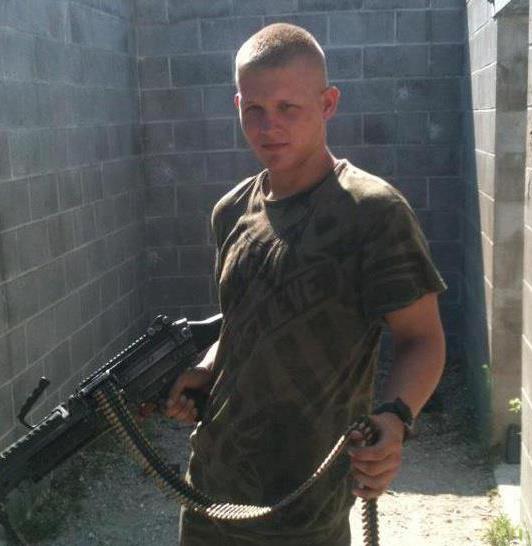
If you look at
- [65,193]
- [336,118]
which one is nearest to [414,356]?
[65,193]

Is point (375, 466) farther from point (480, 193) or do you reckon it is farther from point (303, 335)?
point (480, 193)

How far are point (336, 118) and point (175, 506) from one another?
3.13 metres

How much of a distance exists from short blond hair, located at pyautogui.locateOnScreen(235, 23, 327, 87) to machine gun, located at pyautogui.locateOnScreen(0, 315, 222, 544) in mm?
650

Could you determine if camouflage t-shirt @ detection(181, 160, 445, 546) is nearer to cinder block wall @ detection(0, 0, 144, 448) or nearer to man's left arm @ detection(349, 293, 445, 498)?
man's left arm @ detection(349, 293, 445, 498)

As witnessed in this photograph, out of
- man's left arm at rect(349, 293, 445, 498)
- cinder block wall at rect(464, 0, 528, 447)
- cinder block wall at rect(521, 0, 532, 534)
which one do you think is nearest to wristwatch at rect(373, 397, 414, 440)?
man's left arm at rect(349, 293, 445, 498)

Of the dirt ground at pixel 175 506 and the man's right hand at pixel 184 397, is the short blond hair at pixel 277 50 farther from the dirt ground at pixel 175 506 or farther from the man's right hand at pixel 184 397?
the dirt ground at pixel 175 506

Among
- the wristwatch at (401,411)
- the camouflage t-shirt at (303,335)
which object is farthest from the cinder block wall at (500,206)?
the wristwatch at (401,411)

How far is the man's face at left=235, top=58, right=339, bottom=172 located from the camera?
84.5 inches

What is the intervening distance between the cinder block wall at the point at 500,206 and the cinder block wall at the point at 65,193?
2.29 m

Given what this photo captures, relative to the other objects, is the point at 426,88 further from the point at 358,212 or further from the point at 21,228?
the point at 358,212

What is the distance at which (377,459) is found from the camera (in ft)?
5.88

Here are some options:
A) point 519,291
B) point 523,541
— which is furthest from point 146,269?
point 523,541

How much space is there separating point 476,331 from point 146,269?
8.21 ft

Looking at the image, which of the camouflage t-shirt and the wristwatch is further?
the camouflage t-shirt
